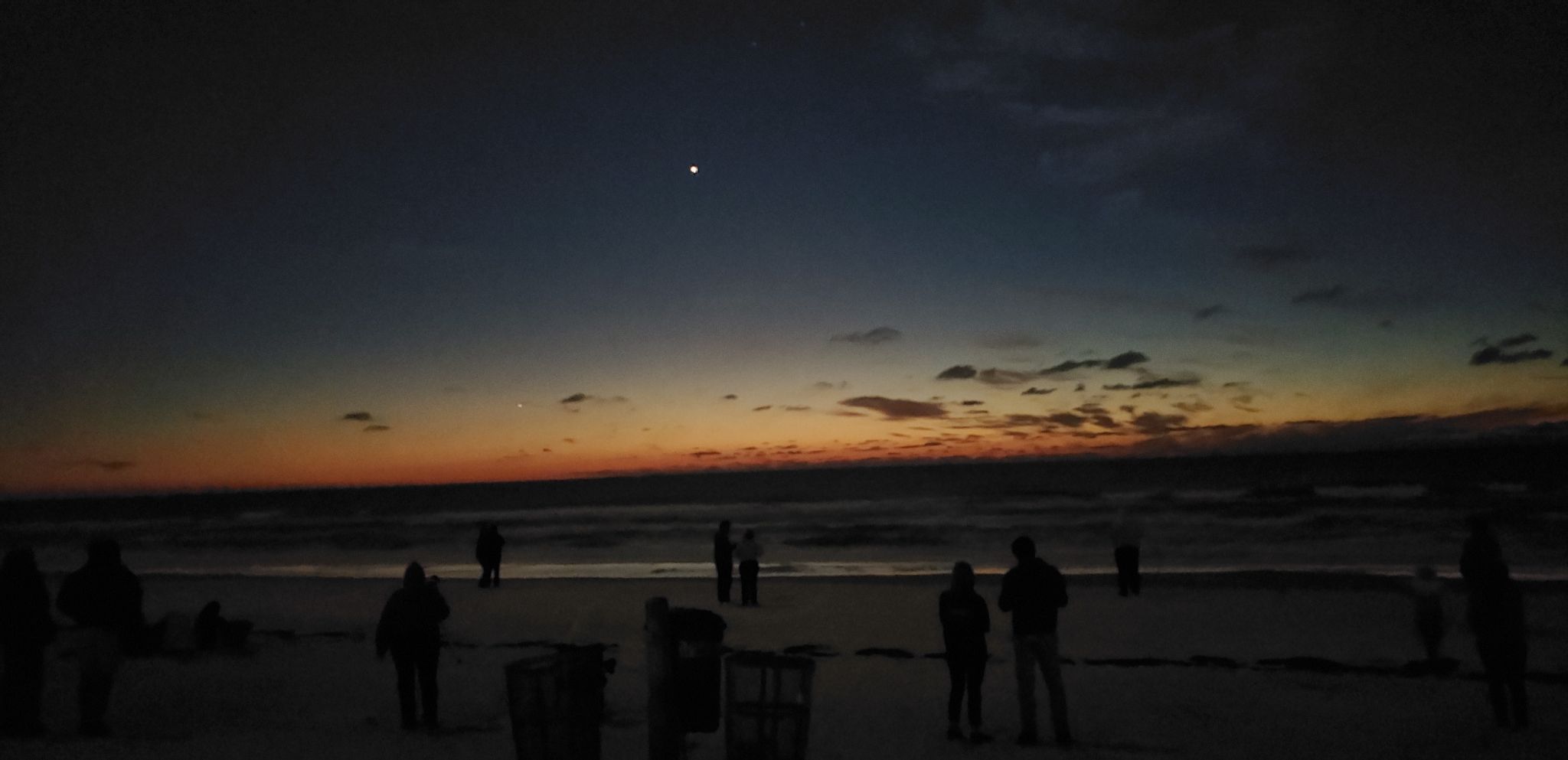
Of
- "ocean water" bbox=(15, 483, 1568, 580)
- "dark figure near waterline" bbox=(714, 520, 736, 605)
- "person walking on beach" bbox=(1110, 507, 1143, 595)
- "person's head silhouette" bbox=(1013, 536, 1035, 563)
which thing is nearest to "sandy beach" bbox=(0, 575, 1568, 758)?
"person walking on beach" bbox=(1110, 507, 1143, 595)

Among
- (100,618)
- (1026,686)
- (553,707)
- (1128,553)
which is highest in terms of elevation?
(100,618)

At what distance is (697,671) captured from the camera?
660 cm

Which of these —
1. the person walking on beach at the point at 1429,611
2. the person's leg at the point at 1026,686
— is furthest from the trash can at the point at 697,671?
the person walking on beach at the point at 1429,611

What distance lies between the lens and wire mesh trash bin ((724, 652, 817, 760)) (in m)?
6.38

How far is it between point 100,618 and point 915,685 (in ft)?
25.3

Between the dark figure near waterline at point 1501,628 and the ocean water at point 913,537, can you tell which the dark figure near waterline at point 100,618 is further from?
the dark figure near waterline at point 1501,628

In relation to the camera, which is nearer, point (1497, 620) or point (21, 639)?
point (1497, 620)

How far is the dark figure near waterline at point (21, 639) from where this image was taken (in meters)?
8.06

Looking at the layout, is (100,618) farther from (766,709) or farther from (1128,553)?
(1128,553)

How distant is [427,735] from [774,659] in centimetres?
384

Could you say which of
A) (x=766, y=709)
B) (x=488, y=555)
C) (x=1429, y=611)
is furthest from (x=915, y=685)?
(x=488, y=555)

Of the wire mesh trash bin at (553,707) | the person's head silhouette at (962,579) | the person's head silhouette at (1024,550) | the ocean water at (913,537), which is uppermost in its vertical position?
the person's head silhouette at (1024,550)

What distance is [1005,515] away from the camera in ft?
168

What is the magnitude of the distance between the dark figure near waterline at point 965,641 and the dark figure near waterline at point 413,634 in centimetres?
432
